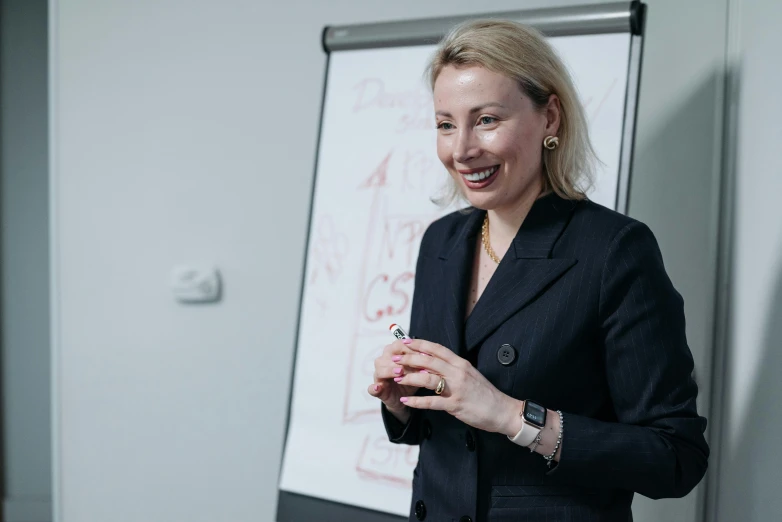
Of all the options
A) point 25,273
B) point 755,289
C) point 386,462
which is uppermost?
point 755,289

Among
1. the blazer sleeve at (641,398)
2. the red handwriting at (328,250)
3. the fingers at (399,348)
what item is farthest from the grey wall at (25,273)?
the blazer sleeve at (641,398)

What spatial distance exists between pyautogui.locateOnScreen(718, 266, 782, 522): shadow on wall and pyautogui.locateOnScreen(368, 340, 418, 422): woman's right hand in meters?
0.58

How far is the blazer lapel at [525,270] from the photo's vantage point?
0.96 meters

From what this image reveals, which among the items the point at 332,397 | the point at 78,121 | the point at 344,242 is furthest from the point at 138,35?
the point at 332,397

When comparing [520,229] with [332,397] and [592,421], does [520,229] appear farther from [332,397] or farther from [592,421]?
[332,397]

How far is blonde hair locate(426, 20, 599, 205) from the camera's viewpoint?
97 cm

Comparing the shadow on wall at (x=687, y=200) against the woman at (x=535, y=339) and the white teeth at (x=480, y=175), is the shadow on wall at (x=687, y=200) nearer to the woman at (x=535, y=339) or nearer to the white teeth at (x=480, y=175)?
the woman at (x=535, y=339)

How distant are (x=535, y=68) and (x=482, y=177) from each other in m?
0.16

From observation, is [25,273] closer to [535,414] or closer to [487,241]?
[487,241]

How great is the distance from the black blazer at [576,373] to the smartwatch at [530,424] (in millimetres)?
37

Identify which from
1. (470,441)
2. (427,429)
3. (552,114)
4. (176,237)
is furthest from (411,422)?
(176,237)

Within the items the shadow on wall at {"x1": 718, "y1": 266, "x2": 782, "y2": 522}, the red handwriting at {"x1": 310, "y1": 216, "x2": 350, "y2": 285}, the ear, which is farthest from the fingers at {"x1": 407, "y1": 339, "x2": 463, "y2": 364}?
the red handwriting at {"x1": 310, "y1": 216, "x2": 350, "y2": 285}

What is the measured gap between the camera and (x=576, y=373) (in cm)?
94

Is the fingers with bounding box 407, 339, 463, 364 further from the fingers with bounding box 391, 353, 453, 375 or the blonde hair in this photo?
the blonde hair
